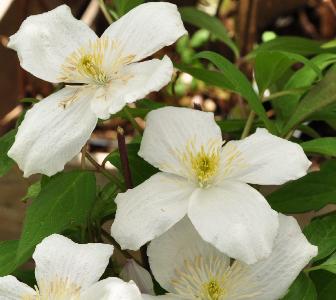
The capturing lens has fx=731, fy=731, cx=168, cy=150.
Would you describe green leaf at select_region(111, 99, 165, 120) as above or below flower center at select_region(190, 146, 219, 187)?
below

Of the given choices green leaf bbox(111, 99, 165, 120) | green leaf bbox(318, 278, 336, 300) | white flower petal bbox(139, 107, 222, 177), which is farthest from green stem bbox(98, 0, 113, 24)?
green leaf bbox(318, 278, 336, 300)

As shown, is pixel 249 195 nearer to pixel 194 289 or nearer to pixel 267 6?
pixel 194 289

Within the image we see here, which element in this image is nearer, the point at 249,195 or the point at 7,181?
the point at 249,195

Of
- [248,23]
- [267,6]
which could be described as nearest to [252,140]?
[248,23]

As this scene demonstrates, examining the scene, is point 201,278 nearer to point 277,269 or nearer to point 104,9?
point 277,269

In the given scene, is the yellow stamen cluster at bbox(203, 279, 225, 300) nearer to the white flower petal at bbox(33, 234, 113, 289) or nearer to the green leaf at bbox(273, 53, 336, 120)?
the white flower petal at bbox(33, 234, 113, 289)
